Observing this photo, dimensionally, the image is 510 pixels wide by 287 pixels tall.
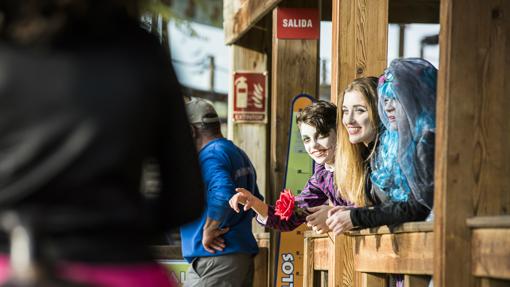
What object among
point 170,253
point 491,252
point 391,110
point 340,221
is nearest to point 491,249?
point 491,252

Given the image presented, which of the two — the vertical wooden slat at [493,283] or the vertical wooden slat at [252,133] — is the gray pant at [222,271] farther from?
the vertical wooden slat at [493,283]

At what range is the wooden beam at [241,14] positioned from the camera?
9477 mm

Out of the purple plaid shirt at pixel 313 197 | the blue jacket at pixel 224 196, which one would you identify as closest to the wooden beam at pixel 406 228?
the purple plaid shirt at pixel 313 197

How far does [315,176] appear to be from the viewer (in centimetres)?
716

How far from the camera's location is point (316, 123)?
7.13m

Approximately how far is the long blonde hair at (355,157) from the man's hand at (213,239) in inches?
69.9

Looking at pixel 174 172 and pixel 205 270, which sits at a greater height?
pixel 174 172

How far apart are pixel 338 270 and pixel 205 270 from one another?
1.74 m

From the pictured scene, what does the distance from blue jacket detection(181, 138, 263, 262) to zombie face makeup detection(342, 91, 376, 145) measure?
169 centimetres

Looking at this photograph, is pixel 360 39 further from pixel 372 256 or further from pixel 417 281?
pixel 417 281

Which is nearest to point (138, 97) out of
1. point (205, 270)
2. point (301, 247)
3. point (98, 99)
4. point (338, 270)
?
point (98, 99)

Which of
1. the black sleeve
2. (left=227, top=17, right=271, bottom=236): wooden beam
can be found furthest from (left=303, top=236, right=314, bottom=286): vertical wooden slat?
(left=227, top=17, right=271, bottom=236): wooden beam

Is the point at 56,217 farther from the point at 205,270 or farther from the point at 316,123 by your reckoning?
the point at 205,270

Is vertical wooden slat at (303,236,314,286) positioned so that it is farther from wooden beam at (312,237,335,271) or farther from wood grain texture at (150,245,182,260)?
wood grain texture at (150,245,182,260)
